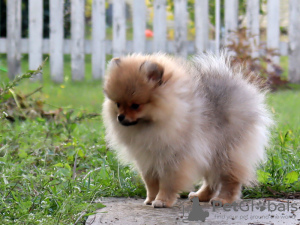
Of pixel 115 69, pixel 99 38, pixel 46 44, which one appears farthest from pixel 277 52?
pixel 115 69

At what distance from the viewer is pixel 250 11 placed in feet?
29.7

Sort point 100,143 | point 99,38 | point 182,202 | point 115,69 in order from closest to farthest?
1. point 115,69
2. point 182,202
3. point 100,143
4. point 99,38

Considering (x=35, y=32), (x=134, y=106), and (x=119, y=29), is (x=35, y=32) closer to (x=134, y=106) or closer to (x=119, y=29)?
(x=119, y=29)

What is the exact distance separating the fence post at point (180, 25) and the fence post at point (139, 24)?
556mm

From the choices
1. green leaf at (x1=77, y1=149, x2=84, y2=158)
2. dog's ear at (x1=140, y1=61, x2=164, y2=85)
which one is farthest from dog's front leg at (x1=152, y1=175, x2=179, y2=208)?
green leaf at (x1=77, y1=149, x2=84, y2=158)

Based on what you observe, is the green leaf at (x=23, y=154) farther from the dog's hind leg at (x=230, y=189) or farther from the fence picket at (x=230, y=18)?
the fence picket at (x=230, y=18)

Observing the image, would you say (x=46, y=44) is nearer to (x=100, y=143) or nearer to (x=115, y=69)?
(x=100, y=143)

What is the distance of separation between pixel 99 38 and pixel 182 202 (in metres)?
5.80

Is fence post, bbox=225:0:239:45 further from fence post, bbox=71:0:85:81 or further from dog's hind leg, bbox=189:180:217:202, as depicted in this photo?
dog's hind leg, bbox=189:180:217:202

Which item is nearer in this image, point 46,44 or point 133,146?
point 133,146

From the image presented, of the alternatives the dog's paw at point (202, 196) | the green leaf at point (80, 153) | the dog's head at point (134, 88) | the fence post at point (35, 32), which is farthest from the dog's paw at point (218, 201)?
the fence post at point (35, 32)

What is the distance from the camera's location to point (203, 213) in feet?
10.2

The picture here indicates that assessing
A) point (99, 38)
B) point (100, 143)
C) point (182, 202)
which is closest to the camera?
point (182, 202)

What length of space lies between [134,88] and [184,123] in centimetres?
39
